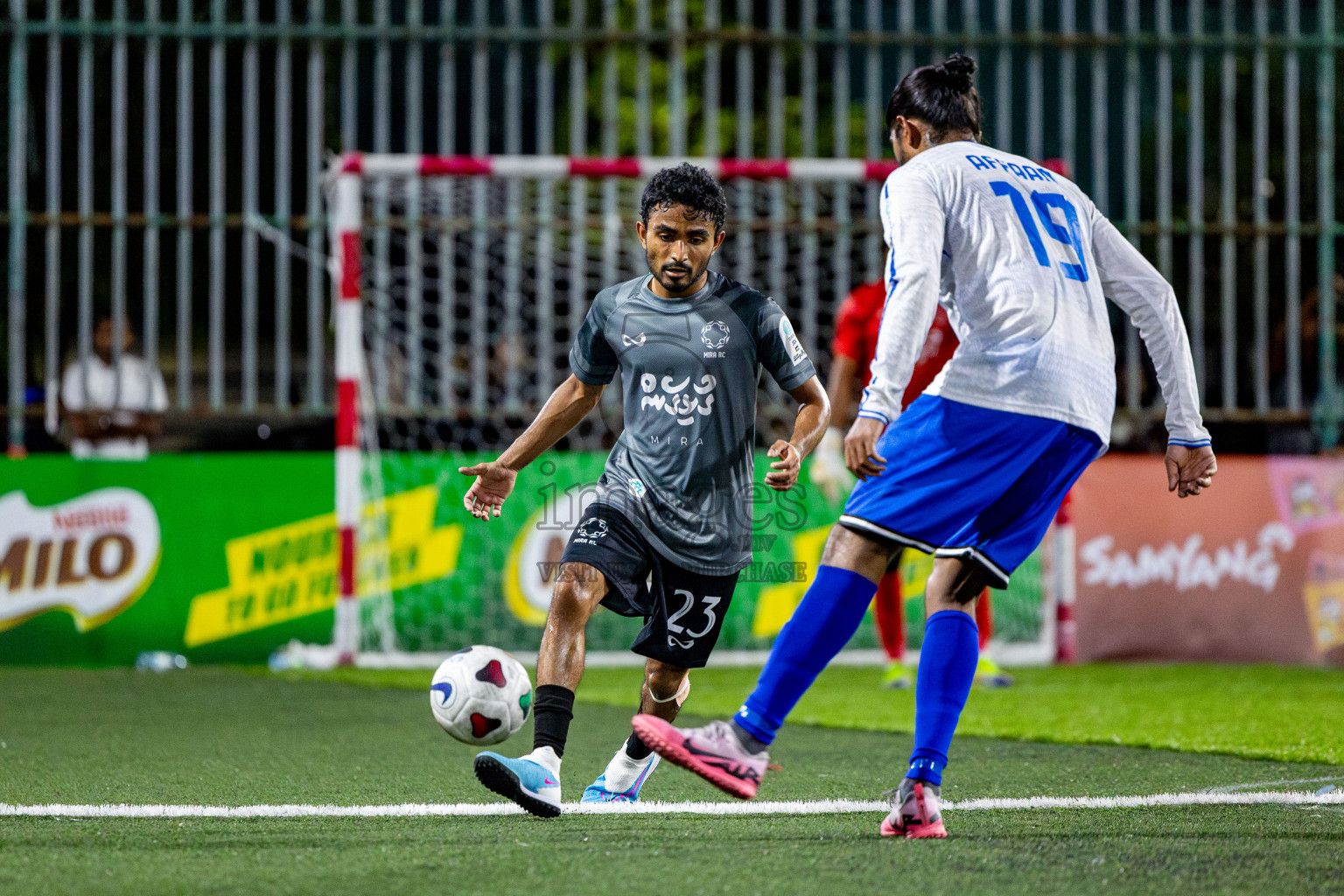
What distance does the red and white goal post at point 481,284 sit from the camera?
8.60 m

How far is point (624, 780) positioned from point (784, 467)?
1.00 meters

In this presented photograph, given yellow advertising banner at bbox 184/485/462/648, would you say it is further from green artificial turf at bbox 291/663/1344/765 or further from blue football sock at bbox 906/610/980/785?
blue football sock at bbox 906/610/980/785

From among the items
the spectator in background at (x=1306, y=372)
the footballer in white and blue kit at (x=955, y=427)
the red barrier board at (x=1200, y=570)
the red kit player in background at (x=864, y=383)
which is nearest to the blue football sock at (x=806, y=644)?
the footballer in white and blue kit at (x=955, y=427)

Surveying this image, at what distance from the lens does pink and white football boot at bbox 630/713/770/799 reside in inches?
131

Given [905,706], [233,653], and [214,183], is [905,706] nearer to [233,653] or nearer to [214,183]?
[233,653]

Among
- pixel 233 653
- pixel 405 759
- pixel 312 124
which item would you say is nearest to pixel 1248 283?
pixel 312 124

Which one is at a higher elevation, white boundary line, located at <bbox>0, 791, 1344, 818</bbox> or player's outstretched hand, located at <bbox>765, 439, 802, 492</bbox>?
player's outstretched hand, located at <bbox>765, 439, 802, 492</bbox>

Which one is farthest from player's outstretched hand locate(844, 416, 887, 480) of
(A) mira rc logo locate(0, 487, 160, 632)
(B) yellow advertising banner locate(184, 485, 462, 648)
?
(A) mira rc logo locate(0, 487, 160, 632)

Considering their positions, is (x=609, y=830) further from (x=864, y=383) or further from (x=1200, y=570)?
(x=1200, y=570)

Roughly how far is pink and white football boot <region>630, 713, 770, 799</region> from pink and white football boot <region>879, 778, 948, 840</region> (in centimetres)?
35

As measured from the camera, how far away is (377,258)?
9.38 meters

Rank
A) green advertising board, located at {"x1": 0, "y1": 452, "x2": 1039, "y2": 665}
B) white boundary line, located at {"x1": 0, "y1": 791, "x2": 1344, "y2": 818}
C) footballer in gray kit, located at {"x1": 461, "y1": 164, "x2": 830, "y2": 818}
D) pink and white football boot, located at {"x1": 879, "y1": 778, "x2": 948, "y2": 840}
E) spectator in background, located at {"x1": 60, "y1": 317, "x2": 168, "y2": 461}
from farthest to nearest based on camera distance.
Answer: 1. spectator in background, located at {"x1": 60, "y1": 317, "x2": 168, "y2": 461}
2. green advertising board, located at {"x1": 0, "y1": 452, "x2": 1039, "y2": 665}
3. footballer in gray kit, located at {"x1": 461, "y1": 164, "x2": 830, "y2": 818}
4. white boundary line, located at {"x1": 0, "y1": 791, "x2": 1344, "y2": 818}
5. pink and white football boot, located at {"x1": 879, "y1": 778, "x2": 948, "y2": 840}

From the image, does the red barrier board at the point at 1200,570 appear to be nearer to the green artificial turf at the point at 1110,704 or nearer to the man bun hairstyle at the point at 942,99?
the green artificial turf at the point at 1110,704

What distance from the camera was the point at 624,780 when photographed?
416cm
